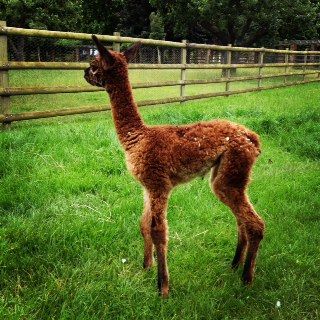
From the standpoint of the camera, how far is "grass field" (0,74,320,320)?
2846 mm

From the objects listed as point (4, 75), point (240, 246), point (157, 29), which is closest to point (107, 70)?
point (240, 246)

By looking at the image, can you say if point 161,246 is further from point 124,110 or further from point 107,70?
point 107,70

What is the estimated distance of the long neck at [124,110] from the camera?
3119 mm

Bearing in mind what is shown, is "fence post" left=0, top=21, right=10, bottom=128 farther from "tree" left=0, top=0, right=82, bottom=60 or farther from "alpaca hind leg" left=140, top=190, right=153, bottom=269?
"tree" left=0, top=0, right=82, bottom=60

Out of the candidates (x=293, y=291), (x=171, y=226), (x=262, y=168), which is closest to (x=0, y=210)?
(x=171, y=226)

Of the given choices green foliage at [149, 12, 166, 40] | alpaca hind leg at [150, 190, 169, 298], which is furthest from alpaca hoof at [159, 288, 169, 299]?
green foliage at [149, 12, 166, 40]

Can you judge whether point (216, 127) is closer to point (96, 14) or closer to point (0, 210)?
point (0, 210)

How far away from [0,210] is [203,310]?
2204 mm

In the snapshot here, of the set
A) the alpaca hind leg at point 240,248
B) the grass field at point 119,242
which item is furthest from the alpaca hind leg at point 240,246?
the grass field at point 119,242

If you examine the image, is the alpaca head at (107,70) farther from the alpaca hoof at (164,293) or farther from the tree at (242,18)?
the tree at (242,18)

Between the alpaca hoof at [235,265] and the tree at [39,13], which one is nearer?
the alpaca hoof at [235,265]

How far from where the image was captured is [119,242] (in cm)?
360

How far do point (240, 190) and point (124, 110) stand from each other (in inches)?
42.3

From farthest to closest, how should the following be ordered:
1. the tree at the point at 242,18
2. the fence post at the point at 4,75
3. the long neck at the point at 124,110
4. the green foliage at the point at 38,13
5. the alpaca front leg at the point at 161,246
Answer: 1. the tree at the point at 242,18
2. the green foliage at the point at 38,13
3. the fence post at the point at 4,75
4. the long neck at the point at 124,110
5. the alpaca front leg at the point at 161,246
